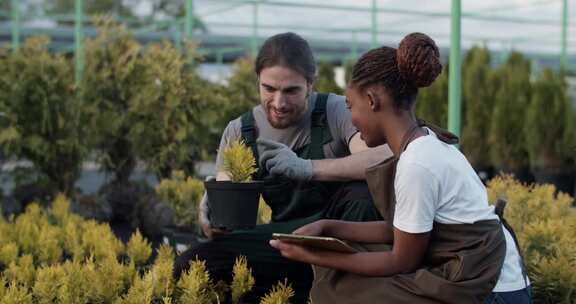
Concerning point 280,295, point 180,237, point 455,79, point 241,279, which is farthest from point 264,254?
point 180,237

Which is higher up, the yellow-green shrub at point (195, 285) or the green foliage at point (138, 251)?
the yellow-green shrub at point (195, 285)

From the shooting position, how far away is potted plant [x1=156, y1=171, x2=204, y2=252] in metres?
5.39

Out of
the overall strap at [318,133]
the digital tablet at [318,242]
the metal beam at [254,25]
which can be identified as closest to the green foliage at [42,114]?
the overall strap at [318,133]

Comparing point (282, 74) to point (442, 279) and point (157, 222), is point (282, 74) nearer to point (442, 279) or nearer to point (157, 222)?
point (442, 279)

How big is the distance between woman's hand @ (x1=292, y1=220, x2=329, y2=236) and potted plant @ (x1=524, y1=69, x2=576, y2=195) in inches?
324

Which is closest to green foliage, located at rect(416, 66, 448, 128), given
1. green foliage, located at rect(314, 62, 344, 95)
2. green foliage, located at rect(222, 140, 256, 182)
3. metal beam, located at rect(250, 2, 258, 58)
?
green foliage, located at rect(314, 62, 344, 95)

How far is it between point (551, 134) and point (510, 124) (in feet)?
1.73

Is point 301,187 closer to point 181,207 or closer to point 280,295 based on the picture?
point 280,295

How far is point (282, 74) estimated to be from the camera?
3316mm

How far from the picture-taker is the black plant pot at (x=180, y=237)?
5215 mm

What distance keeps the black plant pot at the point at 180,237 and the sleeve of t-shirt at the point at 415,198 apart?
2814mm

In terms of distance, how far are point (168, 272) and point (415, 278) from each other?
4.02 feet

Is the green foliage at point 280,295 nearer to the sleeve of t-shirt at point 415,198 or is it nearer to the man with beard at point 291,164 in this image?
the man with beard at point 291,164

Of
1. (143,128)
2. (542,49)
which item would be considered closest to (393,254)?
(143,128)
